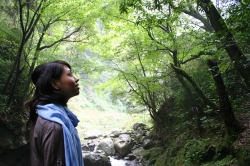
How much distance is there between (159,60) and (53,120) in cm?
901

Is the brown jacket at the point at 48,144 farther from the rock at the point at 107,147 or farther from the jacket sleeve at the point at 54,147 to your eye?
the rock at the point at 107,147

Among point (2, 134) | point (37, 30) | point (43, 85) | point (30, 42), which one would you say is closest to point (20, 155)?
point (2, 134)

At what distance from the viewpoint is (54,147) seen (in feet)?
3.48

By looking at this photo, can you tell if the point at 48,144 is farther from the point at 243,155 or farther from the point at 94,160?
the point at 94,160

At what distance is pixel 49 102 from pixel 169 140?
955cm

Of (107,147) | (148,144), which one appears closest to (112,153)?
(107,147)

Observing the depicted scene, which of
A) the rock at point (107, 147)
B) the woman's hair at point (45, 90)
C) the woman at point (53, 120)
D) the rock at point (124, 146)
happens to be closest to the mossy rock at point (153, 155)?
the rock at point (124, 146)

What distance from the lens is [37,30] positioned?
9.26 metres

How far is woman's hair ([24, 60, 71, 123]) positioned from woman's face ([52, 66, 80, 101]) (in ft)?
0.08

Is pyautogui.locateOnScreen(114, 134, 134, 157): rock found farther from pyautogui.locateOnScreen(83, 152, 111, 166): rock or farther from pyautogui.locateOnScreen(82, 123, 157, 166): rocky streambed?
pyautogui.locateOnScreen(83, 152, 111, 166): rock

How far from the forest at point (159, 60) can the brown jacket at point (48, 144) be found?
3.27 meters

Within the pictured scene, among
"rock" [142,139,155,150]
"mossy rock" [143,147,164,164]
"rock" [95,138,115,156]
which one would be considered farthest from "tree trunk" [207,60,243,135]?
"rock" [95,138,115,156]

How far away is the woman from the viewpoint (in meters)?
1.07

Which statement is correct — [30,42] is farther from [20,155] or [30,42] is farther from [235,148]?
[235,148]
